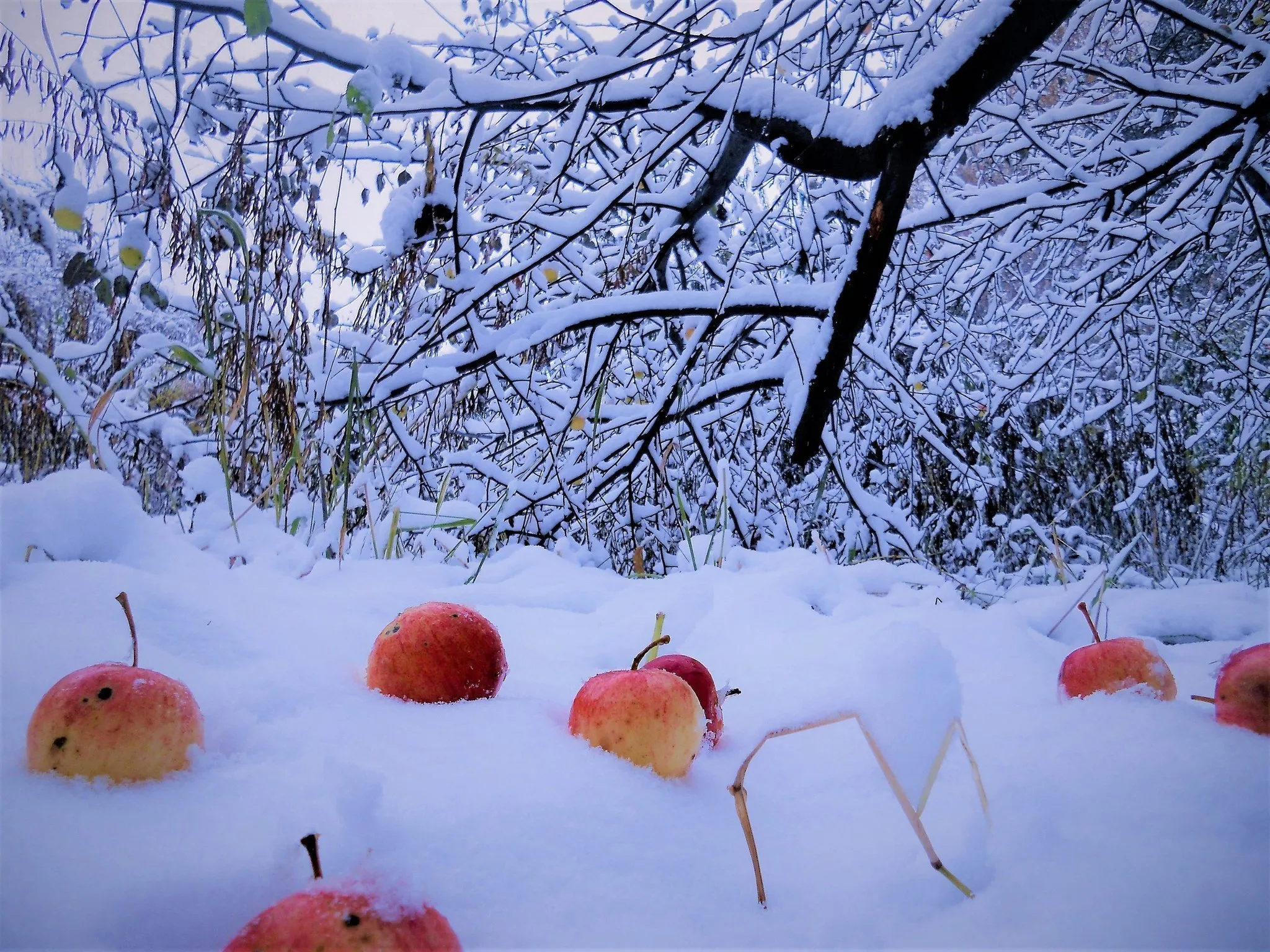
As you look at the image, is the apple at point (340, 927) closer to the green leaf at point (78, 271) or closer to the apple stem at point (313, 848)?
the apple stem at point (313, 848)

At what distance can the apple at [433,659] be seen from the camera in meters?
0.70

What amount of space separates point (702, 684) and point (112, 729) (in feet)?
1.74

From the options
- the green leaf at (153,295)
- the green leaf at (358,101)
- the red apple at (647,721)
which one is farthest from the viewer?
the green leaf at (153,295)

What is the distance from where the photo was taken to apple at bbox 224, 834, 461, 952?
0.33 meters

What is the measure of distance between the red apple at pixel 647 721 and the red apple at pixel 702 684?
0.09 meters

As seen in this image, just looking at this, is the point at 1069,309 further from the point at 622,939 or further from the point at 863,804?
the point at 622,939

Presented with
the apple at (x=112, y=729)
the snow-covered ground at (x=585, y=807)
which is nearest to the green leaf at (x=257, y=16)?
the snow-covered ground at (x=585, y=807)

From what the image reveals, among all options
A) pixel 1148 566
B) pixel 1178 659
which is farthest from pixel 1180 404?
pixel 1178 659

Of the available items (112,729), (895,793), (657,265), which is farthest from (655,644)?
(657,265)

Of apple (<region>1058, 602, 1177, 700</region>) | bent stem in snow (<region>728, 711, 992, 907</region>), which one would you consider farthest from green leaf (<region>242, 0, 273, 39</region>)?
apple (<region>1058, 602, 1177, 700</region>)

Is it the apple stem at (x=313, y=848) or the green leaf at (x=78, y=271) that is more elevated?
the green leaf at (x=78, y=271)

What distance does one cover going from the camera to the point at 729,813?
556mm

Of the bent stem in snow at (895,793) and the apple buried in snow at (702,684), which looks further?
the apple buried in snow at (702,684)

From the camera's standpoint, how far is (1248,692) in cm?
65
